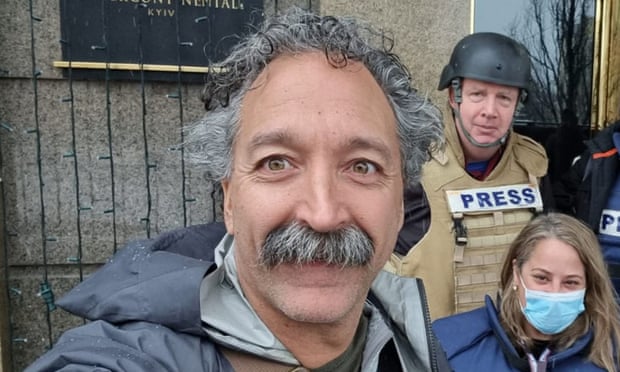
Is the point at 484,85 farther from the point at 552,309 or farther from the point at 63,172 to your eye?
the point at 63,172

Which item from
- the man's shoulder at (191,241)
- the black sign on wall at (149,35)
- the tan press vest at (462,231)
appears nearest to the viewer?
the man's shoulder at (191,241)

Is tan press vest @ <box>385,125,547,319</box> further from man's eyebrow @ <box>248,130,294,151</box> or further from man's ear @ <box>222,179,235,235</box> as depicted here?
man's eyebrow @ <box>248,130,294,151</box>

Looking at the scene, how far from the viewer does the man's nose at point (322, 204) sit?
1.13 m

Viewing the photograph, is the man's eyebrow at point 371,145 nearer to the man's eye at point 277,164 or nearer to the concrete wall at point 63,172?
the man's eye at point 277,164

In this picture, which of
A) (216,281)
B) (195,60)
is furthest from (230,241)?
(195,60)

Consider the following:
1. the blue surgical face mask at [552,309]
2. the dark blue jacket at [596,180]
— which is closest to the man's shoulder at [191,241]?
the blue surgical face mask at [552,309]

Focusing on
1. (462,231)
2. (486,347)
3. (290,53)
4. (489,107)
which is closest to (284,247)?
(290,53)

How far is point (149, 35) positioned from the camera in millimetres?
3229

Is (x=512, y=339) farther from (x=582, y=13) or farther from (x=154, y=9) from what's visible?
(x=582, y=13)

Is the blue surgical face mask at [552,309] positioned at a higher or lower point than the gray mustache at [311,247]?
lower

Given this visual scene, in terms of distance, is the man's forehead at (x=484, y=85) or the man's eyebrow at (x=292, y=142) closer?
the man's eyebrow at (x=292, y=142)

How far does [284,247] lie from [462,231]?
1698mm

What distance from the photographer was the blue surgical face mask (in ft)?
7.77

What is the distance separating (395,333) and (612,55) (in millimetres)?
3771
